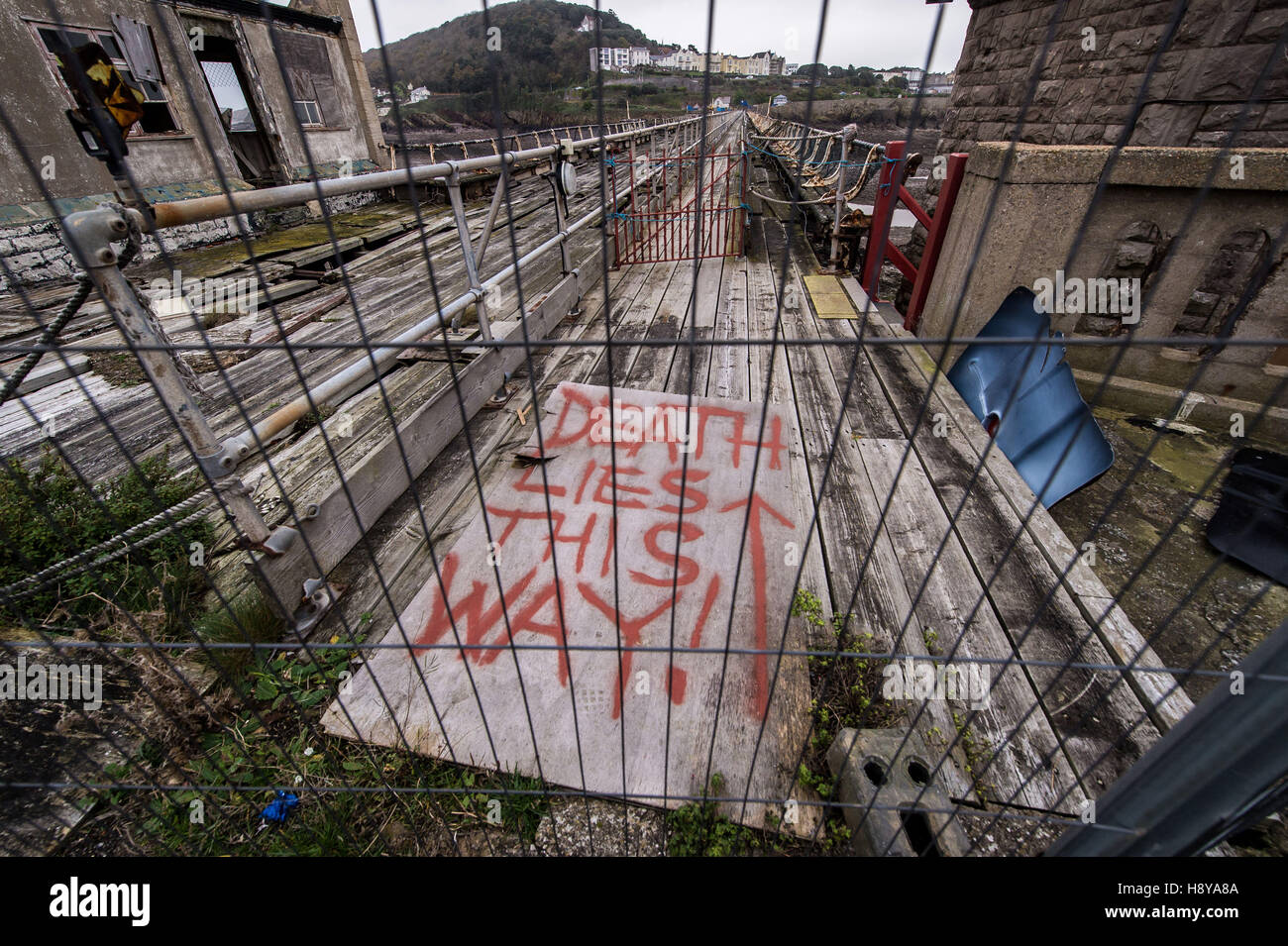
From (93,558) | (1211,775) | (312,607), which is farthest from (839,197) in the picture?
(93,558)

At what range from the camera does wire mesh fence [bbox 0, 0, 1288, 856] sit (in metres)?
1.50

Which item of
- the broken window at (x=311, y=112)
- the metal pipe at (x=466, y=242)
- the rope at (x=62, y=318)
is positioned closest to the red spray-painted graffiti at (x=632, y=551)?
the metal pipe at (x=466, y=242)

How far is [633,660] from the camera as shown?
2.32 metres

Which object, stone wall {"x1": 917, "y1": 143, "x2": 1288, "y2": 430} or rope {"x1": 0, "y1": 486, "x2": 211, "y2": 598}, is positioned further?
stone wall {"x1": 917, "y1": 143, "x2": 1288, "y2": 430}

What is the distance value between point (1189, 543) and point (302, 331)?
7.23 m

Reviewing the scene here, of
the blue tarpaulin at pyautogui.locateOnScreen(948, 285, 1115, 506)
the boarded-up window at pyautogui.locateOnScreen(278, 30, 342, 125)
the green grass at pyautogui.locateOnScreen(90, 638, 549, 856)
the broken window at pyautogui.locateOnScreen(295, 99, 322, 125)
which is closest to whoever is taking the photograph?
the green grass at pyautogui.locateOnScreen(90, 638, 549, 856)

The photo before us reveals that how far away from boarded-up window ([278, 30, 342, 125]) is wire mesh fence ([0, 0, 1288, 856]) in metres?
8.28

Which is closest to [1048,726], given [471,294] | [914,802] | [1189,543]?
[914,802]

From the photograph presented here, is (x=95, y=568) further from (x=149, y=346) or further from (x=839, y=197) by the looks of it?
(x=839, y=197)

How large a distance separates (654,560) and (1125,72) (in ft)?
20.9

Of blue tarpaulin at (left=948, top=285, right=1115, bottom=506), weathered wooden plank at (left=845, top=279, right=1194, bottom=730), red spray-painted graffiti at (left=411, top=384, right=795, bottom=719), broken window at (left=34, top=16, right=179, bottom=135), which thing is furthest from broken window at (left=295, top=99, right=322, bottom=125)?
weathered wooden plank at (left=845, top=279, right=1194, bottom=730)

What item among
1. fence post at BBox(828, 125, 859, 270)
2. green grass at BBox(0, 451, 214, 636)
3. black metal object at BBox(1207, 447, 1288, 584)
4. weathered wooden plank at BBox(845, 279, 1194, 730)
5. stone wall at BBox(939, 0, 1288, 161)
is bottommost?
black metal object at BBox(1207, 447, 1288, 584)

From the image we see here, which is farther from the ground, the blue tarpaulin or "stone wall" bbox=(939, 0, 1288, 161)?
"stone wall" bbox=(939, 0, 1288, 161)

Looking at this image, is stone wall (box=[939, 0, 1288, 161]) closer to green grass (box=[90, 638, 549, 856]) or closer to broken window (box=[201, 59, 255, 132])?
green grass (box=[90, 638, 549, 856])
